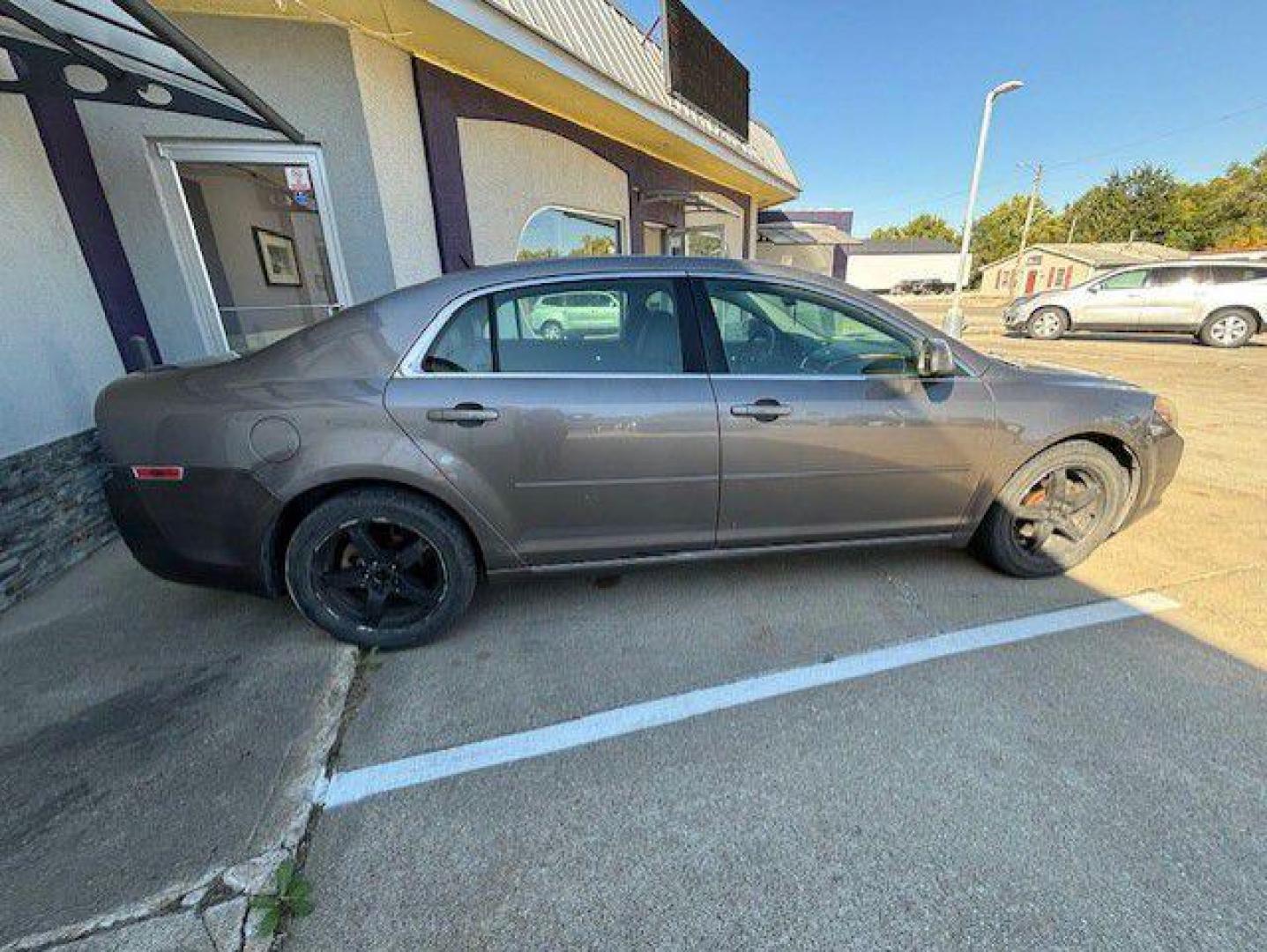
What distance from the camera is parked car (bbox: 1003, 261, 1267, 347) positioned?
10.8 m

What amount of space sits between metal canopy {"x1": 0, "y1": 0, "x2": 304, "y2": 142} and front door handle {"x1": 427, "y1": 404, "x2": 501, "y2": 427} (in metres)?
1.76

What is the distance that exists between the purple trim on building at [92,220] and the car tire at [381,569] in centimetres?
225

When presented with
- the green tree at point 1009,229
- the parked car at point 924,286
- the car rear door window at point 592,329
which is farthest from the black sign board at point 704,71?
the green tree at point 1009,229

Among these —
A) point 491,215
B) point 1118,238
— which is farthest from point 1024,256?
point 491,215

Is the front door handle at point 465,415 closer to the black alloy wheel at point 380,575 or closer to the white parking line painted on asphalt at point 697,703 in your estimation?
the black alloy wheel at point 380,575

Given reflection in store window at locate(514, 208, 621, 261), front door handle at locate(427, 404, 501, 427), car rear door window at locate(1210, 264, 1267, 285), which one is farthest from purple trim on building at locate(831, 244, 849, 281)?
front door handle at locate(427, 404, 501, 427)

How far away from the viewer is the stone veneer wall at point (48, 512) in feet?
9.68

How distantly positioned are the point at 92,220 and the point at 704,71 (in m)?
7.30

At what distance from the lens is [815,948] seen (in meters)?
1.33

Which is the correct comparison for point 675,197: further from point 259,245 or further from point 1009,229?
A: point 1009,229

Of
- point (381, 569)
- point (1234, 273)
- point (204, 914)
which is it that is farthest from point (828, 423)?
point (1234, 273)

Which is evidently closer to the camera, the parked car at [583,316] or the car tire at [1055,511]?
the parked car at [583,316]

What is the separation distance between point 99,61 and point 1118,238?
7554cm

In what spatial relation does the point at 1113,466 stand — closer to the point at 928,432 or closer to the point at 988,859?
the point at 928,432
